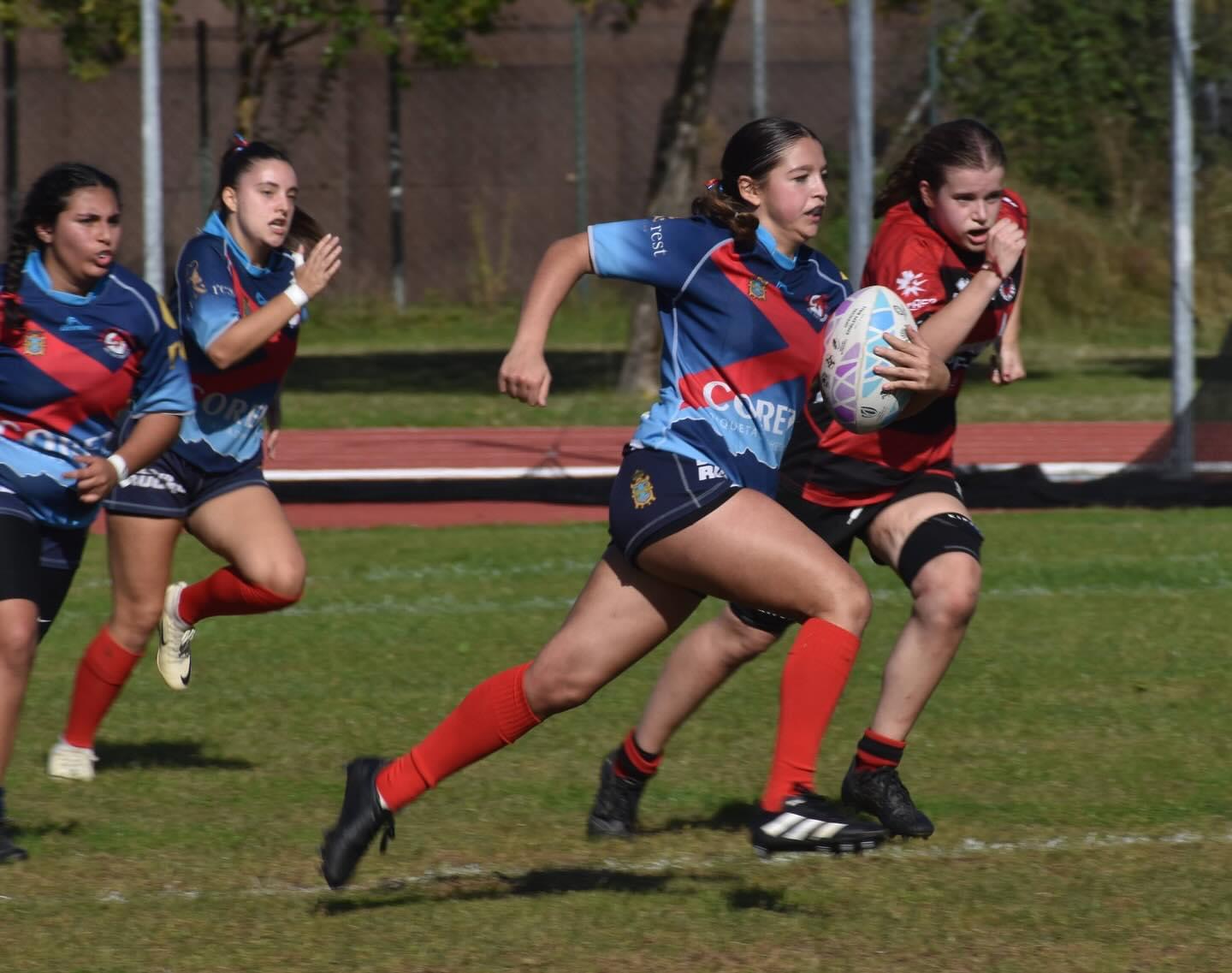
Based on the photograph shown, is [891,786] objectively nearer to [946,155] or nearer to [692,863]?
[692,863]

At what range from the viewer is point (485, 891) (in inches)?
195

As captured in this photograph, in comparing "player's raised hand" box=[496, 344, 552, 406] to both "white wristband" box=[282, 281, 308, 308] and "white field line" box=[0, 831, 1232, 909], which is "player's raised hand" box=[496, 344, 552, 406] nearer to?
"white field line" box=[0, 831, 1232, 909]

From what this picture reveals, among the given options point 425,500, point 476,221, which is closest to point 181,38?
point 476,221

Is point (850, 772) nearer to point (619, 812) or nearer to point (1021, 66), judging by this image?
point (619, 812)

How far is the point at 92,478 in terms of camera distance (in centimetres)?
525

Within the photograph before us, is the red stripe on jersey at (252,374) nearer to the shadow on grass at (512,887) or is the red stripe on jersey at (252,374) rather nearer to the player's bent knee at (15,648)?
the player's bent knee at (15,648)

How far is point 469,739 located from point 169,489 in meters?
1.87

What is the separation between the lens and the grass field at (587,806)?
4.47 metres

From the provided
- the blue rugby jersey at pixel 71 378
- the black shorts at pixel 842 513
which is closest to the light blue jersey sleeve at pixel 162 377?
the blue rugby jersey at pixel 71 378

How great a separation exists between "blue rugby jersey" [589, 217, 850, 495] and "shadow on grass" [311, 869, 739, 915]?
1.03 metres

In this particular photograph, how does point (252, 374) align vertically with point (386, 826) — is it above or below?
above

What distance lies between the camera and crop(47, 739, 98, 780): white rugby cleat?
246 inches

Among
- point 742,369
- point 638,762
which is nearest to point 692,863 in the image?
point 638,762

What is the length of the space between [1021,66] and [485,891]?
55.5 ft
